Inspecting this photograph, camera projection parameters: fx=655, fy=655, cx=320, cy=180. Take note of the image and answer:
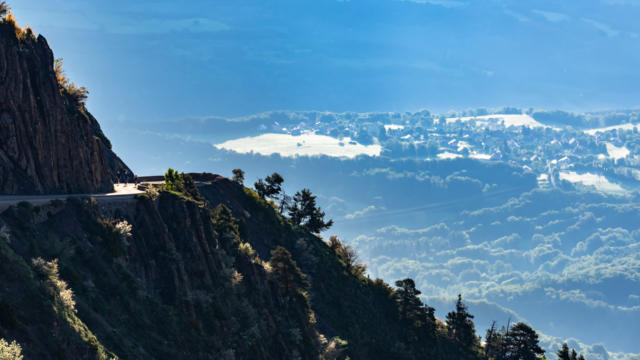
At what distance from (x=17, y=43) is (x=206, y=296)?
79.1ft

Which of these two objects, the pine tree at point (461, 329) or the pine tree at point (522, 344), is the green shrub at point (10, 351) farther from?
the pine tree at point (522, 344)

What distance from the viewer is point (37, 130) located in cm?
4800

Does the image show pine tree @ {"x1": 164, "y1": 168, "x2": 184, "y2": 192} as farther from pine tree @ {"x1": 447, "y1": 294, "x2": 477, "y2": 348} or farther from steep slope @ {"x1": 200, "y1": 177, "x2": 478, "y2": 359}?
pine tree @ {"x1": 447, "y1": 294, "x2": 477, "y2": 348}

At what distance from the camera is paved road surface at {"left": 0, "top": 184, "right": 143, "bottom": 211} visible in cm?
4249

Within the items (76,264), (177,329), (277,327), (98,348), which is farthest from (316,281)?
(98,348)

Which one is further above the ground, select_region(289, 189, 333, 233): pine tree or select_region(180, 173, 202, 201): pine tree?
select_region(289, 189, 333, 233): pine tree

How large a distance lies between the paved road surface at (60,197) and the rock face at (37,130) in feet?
3.07

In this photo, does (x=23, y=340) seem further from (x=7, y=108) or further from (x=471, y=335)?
(x=471, y=335)

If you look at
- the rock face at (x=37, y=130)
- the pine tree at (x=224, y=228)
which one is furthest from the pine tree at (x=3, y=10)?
the pine tree at (x=224, y=228)

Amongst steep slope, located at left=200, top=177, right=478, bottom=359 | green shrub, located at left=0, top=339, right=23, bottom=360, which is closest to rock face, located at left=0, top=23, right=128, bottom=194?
green shrub, located at left=0, top=339, right=23, bottom=360

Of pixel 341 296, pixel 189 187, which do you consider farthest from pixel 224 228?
pixel 341 296

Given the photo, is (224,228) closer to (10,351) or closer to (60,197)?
(60,197)

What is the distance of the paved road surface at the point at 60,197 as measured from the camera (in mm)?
42494

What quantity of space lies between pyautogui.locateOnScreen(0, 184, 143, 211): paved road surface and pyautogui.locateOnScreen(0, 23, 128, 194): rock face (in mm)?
937
